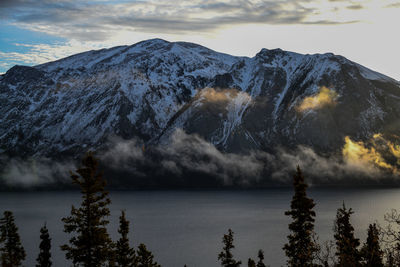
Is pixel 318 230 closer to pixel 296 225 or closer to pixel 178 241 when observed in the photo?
pixel 178 241

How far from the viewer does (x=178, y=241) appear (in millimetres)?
159375

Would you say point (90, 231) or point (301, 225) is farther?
point (301, 225)

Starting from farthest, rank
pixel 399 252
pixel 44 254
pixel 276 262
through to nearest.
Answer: pixel 276 262 → pixel 44 254 → pixel 399 252

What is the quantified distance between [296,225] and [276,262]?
83.2 metres

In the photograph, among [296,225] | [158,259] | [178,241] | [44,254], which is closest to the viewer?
[296,225]

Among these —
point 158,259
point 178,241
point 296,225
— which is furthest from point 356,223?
point 296,225

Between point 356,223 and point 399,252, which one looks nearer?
point 399,252

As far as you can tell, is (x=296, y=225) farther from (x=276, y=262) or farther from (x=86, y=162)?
(x=276, y=262)

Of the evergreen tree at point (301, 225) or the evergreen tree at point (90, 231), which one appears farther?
the evergreen tree at point (301, 225)

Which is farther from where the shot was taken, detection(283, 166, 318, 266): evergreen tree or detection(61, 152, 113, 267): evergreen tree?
detection(283, 166, 318, 266): evergreen tree

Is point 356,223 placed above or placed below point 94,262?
below

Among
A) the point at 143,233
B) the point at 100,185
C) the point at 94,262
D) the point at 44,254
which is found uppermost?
the point at 100,185

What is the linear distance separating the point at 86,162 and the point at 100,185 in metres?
1.98

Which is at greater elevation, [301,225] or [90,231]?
[301,225]
